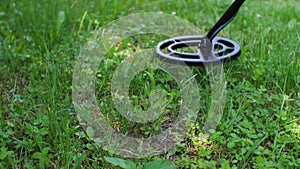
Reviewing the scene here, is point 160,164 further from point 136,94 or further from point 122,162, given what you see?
point 136,94

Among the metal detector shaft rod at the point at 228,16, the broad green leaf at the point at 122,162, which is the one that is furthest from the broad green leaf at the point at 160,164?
the metal detector shaft rod at the point at 228,16

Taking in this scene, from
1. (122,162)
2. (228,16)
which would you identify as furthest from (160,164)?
(228,16)

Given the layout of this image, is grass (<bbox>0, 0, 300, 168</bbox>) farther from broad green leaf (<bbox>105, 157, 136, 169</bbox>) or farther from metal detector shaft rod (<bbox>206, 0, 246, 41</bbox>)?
metal detector shaft rod (<bbox>206, 0, 246, 41</bbox>)

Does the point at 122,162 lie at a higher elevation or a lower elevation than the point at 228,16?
lower

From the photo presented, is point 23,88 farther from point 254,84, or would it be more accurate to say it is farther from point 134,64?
point 254,84

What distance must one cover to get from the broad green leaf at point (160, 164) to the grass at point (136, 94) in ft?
0.37

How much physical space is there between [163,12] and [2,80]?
1.53 m

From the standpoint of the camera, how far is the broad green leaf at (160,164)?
165cm

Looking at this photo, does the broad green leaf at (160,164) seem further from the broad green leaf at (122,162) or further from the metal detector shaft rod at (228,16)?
the metal detector shaft rod at (228,16)

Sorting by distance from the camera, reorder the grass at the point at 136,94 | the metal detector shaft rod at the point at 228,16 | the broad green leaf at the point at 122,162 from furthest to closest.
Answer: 1. the metal detector shaft rod at the point at 228,16
2. the grass at the point at 136,94
3. the broad green leaf at the point at 122,162

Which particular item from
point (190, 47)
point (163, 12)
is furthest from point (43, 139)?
point (163, 12)

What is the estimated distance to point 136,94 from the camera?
2223 mm

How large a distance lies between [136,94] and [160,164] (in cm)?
64

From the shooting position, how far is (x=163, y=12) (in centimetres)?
340
